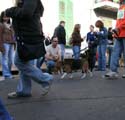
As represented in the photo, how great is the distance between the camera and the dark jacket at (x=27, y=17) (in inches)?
283

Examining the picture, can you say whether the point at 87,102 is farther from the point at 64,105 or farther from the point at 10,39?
the point at 10,39

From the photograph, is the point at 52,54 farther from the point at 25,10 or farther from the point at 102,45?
the point at 25,10

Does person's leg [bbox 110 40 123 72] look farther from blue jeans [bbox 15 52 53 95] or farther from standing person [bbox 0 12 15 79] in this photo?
blue jeans [bbox 15 52 53 95]

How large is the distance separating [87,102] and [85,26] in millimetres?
20677

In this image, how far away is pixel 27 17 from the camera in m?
7.27

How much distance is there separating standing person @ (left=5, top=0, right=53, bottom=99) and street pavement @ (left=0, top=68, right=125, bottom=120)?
13.0 inches

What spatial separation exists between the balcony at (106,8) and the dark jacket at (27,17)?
21362 mm

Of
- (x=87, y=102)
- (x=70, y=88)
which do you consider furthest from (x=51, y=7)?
(x=87, y=102)

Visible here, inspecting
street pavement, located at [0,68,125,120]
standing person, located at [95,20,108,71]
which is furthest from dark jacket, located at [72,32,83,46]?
street pavement, located at [0,68,125,120]

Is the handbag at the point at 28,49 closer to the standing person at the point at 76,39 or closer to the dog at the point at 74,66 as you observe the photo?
the dog at the point at 74,66

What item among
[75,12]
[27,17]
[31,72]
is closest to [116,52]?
[31,72]

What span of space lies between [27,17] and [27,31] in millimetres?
226

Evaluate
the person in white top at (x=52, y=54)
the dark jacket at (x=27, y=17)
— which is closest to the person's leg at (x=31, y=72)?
the dark jacket at (x=27, y=17)

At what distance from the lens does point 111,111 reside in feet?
20.4
